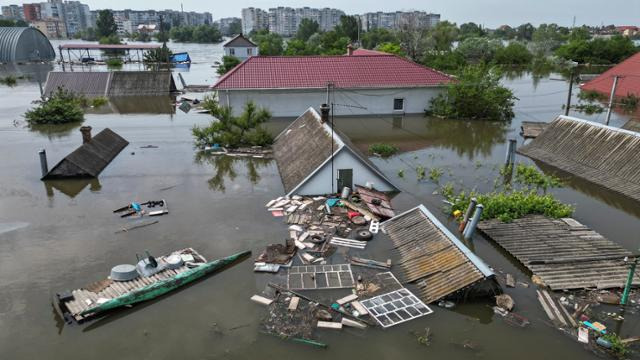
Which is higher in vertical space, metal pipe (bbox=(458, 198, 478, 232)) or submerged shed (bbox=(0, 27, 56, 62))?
submerged shed (bbox=(0, 27, 56, 62))

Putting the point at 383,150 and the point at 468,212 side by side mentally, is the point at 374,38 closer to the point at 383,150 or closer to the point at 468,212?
the point at 383,150

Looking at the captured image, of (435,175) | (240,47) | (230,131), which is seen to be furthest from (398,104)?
(240,47)

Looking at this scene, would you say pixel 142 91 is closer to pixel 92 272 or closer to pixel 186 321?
pixel 92 272

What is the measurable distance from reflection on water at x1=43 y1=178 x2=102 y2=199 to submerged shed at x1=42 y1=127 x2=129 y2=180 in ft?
0.91

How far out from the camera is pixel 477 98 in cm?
3653

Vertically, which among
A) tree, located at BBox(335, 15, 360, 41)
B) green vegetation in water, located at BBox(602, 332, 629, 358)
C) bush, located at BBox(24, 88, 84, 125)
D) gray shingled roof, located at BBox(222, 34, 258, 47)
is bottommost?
green vegetation in water, located at BBox(602, 332, 629, 358)

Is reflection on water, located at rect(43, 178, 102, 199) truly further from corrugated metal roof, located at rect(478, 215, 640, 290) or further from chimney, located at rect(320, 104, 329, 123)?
corrugated metal roof, located at rect(478, 215, 640, 290)

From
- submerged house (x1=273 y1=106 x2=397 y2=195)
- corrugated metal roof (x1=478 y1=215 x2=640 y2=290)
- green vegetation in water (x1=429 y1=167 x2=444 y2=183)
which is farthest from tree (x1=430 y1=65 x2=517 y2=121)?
corrugated metal roof (x1=478 y1=215 x2=640 y2=290)

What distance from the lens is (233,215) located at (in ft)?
61.4

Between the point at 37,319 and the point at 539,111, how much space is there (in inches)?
1652

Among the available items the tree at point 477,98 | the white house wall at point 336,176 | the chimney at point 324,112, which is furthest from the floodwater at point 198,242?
the tree at point 477,98

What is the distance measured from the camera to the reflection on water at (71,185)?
21297 mm

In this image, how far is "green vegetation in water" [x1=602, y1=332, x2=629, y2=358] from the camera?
423 inches

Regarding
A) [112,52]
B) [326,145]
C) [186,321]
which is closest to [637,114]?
[326,145]
